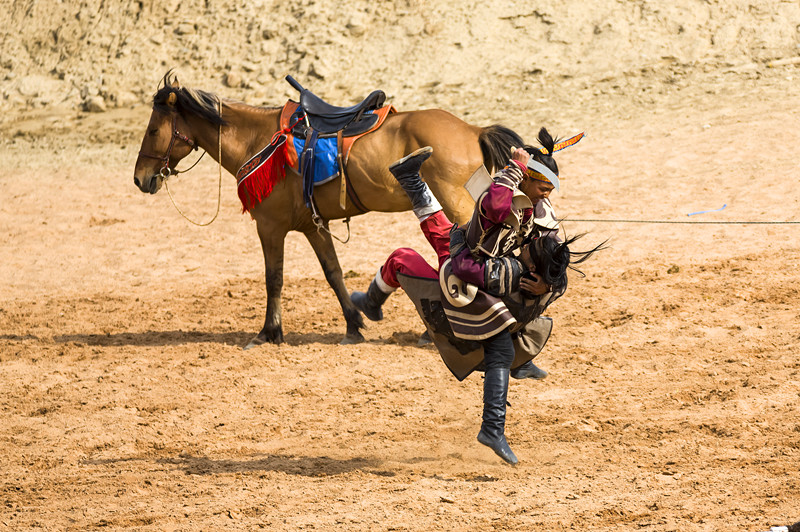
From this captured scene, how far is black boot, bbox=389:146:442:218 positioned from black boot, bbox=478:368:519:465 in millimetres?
989

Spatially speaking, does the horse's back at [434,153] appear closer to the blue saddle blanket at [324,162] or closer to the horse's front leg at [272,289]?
the blue saddle blanket at [324,162]

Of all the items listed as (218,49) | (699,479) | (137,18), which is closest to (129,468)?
(699,479)

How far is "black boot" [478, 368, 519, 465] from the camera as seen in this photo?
5098mm

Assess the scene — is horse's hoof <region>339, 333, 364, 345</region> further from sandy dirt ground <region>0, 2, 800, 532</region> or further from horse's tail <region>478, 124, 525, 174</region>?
horse's tail <region>478, 124, 525, 174</region>

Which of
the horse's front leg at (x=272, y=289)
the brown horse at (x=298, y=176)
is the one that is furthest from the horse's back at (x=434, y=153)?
the horse's front leg at (x=272, y=289)

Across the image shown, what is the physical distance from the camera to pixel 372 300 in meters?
6.32

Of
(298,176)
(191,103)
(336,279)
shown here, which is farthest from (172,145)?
(336,279)

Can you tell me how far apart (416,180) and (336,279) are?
287 cm

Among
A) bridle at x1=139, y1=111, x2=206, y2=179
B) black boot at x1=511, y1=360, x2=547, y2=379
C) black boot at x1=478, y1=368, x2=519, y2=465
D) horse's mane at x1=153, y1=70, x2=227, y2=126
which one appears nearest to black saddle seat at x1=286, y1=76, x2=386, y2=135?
horse's mane at x1=153, y1=70, x2=227, y2=126

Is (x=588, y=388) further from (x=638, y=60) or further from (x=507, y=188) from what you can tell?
(x=638, y=60)

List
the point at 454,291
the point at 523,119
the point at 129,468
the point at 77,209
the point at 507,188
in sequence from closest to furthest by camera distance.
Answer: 1. the point at 507,188
2. the point at 454,291
3. the point at 129,468
4. the point at 77,209
5. the point at 523,119

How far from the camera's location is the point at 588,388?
6629 millimetres

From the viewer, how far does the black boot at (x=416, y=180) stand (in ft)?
17.3

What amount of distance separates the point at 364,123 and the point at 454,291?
10.1 ft
